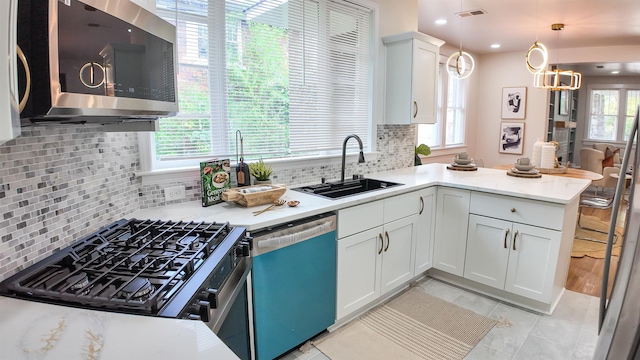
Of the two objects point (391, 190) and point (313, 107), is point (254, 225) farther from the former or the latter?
point (313, 107)

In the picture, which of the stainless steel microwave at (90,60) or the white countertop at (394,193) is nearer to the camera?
the stainless steel microwave at (90,60)

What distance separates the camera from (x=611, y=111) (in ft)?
29.9

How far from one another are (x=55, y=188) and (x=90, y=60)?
638 millimetres

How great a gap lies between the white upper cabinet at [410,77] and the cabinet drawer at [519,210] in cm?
97

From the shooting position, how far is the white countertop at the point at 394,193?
6.00ft

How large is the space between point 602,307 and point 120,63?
1700mm

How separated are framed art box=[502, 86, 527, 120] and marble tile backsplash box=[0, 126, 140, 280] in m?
7.03

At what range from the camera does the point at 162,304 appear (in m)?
0.94

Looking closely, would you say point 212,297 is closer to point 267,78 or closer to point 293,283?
point 293,283

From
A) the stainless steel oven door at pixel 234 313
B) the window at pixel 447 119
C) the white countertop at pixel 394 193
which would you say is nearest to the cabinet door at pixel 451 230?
the white countertop at pixel 394 193

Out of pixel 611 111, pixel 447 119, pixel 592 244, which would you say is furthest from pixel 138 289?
pixel 611 111

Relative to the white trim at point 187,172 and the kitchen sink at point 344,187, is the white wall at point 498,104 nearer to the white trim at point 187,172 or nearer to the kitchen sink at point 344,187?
the kitchen sink at point 344,187

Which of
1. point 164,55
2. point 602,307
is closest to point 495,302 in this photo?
point 602,307

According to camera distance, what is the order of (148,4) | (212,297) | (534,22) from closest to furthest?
(212,297), (148,4), (534,22)
